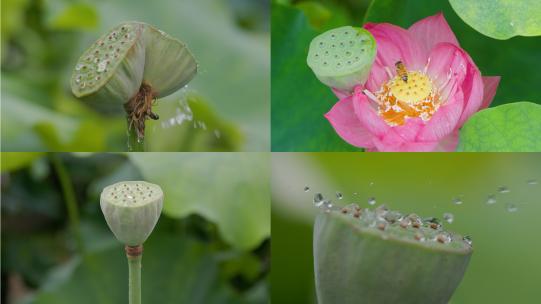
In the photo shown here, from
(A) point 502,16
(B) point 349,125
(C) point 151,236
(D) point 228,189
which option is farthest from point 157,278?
(A) point 502,16

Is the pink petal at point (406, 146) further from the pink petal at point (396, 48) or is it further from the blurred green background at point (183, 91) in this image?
the blurred green background at point (183, 91)

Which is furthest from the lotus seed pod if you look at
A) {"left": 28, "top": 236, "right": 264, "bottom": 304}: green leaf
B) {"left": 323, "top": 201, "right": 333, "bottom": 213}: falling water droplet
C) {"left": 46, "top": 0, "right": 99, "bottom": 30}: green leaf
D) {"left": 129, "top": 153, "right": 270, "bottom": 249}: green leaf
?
{"left": 46, "top": 0, "right": 99, "bottom": 30}: green leaf

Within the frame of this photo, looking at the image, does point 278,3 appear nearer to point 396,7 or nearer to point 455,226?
point 396,7

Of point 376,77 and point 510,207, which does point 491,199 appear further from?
point 376,77

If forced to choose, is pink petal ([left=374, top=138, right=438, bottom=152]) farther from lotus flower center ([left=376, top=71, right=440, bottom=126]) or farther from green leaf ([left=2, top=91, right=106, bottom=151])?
green leaf ([left=2, top=91, right=106, bottom=151])

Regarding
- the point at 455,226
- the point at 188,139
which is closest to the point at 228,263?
the point at 188,139
